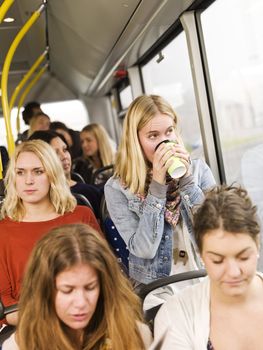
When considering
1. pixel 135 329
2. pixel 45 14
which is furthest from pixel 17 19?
pixel 135 329

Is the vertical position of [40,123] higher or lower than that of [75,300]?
higher

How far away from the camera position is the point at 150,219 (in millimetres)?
2428

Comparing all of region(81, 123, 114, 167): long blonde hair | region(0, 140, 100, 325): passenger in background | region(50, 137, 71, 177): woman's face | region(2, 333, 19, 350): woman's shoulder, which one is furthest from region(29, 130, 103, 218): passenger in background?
region(2, 333, 19, 350): woman's shoulder

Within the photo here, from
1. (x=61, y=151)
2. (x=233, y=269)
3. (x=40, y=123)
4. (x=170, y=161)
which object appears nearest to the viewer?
(x=233, y=269)

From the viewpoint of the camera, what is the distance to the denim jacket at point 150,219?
243 centimetres

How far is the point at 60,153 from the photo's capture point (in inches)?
157

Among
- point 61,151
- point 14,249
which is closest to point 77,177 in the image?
point 61,151

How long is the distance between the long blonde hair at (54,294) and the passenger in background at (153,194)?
1.61ft

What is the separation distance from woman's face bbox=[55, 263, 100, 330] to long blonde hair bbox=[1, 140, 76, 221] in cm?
107

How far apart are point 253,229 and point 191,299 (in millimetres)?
324

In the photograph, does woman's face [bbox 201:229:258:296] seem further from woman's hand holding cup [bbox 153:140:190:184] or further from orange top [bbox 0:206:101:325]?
orange top [bbox 0:206:101:325]

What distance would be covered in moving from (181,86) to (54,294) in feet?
11.0

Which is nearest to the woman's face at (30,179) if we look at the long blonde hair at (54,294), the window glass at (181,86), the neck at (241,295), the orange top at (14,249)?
the orange top at (14,249)

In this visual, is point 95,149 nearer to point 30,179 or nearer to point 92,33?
point 92,33
